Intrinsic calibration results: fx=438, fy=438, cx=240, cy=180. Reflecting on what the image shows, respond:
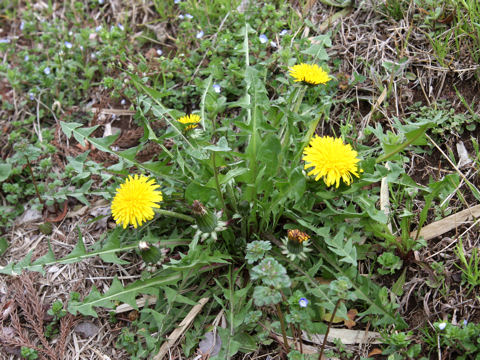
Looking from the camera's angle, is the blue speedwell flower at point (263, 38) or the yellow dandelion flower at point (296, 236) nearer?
the yellow dandelion flower at point (296, 236)

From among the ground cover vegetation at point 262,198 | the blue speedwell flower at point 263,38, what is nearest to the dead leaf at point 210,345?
the ground cover vegetation at point 262,198

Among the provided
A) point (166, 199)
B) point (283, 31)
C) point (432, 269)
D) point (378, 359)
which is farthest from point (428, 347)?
point (283, 31)

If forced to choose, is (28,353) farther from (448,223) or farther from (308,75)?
(448,223)

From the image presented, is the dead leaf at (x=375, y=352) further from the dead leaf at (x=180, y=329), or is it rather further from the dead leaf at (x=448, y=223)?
the dead leaf at (x=180, y=329)

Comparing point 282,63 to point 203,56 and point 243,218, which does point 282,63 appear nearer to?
point 203,56

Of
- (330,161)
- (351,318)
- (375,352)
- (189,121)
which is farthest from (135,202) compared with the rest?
(375,352)

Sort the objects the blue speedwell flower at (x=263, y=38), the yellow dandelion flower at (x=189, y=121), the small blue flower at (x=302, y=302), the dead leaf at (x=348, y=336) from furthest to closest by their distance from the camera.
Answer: the blue speedwell flower at (x=263, y=38) < the yellow dandelion flower at (x=189, y=121) < the dead leaf at (x=348, y=336) < the small blue flower at (x=302, y=302)

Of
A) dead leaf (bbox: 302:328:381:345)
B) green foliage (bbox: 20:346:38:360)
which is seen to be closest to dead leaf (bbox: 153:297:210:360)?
dead leaf (bbox: 302:328:381:345)
